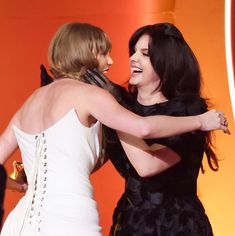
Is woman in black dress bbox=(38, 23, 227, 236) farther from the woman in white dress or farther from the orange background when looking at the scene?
the orange background

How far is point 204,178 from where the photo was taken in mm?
2814

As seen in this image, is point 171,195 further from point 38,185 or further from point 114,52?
point 114,52

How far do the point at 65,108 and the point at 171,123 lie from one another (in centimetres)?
26

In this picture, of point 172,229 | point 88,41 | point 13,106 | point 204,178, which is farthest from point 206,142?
point 13,106

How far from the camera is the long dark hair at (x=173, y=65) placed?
1831 mm

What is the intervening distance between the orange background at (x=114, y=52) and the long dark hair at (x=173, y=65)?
943 mm

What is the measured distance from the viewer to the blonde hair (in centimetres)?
159

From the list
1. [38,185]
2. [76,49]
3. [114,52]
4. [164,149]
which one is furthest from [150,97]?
[114,52]

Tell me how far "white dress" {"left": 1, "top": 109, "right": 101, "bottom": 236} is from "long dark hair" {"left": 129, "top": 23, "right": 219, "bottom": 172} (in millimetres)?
334

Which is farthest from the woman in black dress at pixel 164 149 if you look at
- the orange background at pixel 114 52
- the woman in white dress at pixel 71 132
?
the orange background at pixel 114 52

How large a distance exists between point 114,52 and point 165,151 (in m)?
1.23

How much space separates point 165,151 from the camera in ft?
5.45

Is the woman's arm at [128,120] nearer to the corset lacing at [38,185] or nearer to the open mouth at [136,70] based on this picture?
the corset lacing at [38,185]

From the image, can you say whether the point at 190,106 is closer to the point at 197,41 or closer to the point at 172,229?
the point at 172,229
